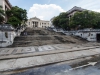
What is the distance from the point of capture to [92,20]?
90.5ft

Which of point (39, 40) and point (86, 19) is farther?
point (86, 19)

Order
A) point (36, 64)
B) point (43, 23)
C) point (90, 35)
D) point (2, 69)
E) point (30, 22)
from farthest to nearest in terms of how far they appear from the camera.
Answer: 1. point (43, 23)
2. point (30, 22)
3. point (90, 35)
4. point (36, 64)
5. point (2, 69)

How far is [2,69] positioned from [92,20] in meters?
27.9

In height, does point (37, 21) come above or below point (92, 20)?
above

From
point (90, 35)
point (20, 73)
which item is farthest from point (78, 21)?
point (20, 73)

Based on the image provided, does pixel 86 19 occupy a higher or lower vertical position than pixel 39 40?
higher

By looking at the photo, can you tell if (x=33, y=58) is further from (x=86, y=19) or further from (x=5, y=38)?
(x=86, y=19)

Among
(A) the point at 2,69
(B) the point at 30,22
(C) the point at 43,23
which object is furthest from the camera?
(C) the point at 43,23

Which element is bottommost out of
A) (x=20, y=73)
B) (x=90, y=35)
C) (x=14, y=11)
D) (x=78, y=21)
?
(x=20, y=73)

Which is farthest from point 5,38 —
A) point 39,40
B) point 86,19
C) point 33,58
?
point 86,19

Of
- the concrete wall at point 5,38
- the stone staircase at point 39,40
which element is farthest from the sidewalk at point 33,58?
the stone staircase at point 39,40

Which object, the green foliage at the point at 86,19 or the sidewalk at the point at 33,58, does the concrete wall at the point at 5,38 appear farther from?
the green foliage at the point at 86,19

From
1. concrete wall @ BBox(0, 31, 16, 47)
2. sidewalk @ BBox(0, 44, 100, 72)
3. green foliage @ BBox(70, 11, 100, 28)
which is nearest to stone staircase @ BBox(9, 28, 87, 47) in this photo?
concrete wall @ BBox(0, 31, 16, 47)

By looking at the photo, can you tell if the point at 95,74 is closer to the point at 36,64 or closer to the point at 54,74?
the point at 54,74
